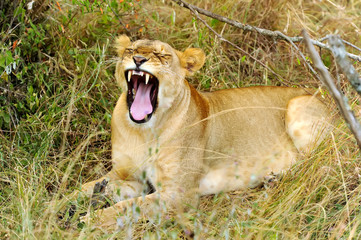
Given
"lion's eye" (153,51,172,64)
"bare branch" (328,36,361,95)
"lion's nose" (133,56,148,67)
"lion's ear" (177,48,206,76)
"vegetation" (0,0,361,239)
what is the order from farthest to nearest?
"lion's ear" (177,48,206,76), "lion's eye" (153,51,172,64), "lion's nose" (133,56,148,67), "vegetation" (0,0,361,239), "bare branch" (328,36,361,95)

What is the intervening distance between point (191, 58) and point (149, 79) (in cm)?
34

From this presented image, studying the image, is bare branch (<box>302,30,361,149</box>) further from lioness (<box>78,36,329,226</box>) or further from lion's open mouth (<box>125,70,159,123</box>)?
lion's open mouth (<box>125,70,159,123</box>)

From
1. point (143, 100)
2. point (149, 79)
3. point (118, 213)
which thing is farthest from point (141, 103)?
point (118, 213)

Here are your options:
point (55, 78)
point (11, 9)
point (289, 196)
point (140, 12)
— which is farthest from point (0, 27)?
point (289, 196)

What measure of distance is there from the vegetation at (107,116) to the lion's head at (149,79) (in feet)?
1.02

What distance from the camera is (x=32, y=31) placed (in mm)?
3795

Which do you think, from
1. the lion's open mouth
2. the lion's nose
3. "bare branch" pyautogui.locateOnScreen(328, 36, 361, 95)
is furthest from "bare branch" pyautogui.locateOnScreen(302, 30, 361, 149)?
the lion's open mouth

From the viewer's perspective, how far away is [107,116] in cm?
382

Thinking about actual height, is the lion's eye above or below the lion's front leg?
above

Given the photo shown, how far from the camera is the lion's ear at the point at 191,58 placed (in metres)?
3.37

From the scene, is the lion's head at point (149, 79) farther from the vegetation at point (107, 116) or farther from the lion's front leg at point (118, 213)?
the lion's front leg at point (118, 213)

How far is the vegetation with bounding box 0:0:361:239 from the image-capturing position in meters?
2.81

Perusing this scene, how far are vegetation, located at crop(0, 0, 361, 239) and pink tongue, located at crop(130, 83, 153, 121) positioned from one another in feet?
0.89

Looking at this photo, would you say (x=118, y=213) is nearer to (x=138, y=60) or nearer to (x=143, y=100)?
(x=143, y=100)
